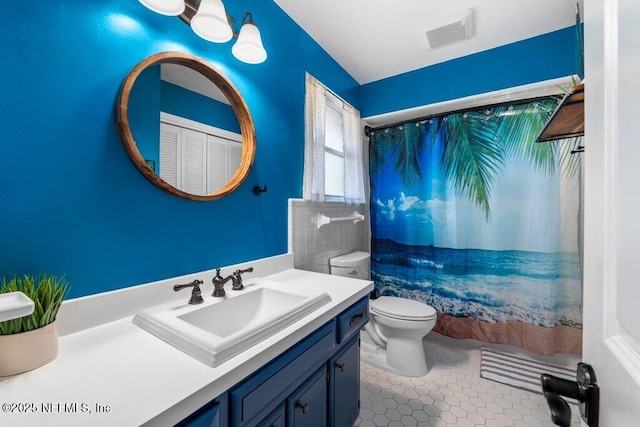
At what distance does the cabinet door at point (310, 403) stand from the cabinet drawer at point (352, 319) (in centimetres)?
15

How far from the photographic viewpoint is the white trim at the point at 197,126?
1.04 m

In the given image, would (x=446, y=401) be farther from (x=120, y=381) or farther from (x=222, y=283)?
(x=120, y=381)

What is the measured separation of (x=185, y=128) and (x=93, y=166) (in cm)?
37

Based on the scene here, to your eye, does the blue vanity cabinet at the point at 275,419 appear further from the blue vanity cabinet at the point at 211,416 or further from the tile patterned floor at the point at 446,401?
the tile patterned floor at the point at 446,401

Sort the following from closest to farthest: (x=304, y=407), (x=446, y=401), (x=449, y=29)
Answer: (x=304, y=407), (x=446, y=401), (x=449, y=29)

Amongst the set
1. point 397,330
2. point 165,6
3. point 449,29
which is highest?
point 449,29

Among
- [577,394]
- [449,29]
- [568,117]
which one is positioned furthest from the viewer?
[449,29]

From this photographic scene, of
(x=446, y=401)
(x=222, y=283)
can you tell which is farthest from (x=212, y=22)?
(x=446, y=401)

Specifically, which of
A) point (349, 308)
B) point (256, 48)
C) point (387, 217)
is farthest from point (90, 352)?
point (387, 217)

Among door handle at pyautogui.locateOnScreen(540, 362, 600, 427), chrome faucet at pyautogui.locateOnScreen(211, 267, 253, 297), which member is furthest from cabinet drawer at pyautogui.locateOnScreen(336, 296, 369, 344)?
door handle at pyautogui.locateOnScreen(540, 362, 600, 427)

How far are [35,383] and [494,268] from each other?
246 centimetres

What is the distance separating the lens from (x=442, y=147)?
219 centimetres

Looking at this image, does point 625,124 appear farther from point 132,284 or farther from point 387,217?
point 387,217

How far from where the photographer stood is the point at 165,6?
2.83 ft
